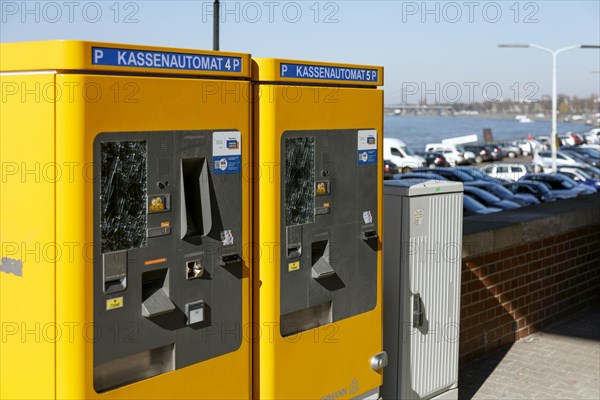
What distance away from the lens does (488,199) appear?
24375 millimetres

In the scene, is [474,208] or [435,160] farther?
[435,160]

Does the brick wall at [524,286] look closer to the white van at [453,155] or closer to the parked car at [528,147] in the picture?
the white van at [453,155]

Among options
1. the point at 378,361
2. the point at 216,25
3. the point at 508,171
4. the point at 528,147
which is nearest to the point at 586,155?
the point at 508,171

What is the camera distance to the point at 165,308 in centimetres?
393

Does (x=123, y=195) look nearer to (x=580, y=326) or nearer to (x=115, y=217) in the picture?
(x=115, y=217)

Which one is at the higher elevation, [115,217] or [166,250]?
[115,217]

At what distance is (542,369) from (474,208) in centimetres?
1555

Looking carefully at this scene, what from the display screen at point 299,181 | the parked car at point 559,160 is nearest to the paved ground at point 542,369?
the display screen at point 299,181

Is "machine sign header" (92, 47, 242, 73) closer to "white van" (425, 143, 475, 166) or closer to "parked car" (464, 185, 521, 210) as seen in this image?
"parked car" (464, 185, 521, 210)

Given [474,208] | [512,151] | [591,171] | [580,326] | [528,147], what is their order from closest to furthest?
[580,326] → [474,208] → [591,171] → [528,147] → [512,151]

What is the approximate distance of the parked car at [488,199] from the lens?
24.1m

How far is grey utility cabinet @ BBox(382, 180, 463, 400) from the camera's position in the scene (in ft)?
19.5

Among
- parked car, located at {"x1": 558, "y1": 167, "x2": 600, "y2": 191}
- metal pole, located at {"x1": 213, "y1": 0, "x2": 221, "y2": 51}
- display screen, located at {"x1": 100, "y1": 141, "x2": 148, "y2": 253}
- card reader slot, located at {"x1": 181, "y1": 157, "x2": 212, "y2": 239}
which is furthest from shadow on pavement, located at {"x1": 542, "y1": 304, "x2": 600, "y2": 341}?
parked car, located at {"x1": 558, "y1": 167, "x2": 600, "y2": 191}

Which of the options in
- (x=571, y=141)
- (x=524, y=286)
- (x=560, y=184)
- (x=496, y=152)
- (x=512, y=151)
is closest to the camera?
(x=524, y=286)
